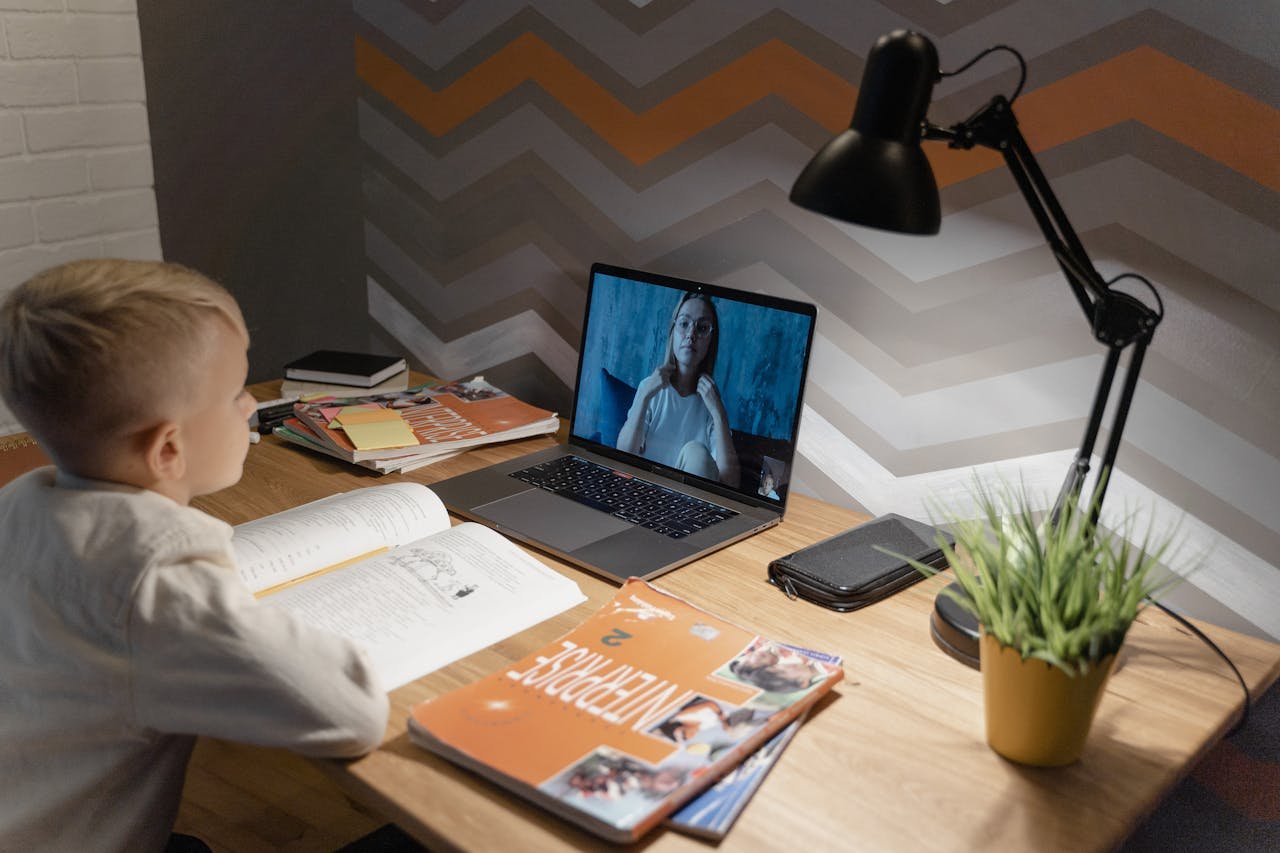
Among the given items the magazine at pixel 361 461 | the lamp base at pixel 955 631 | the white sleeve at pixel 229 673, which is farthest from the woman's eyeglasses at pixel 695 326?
the white sleeve at pixel 229 673

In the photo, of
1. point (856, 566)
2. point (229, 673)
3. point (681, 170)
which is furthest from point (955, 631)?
point (681, 170)

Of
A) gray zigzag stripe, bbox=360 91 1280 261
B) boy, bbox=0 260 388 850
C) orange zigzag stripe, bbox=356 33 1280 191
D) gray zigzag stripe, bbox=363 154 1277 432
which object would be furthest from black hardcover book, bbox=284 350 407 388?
boy, bbox=0 260 388 850

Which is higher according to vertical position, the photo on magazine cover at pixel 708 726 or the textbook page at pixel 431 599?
the photo on magazine cover at pixel 708 726

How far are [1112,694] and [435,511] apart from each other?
73 cm

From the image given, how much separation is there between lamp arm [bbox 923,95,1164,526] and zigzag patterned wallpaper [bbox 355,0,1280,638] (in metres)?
0.18

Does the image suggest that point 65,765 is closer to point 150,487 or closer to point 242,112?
point 150,487

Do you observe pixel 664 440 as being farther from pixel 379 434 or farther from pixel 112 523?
pixel 112 523

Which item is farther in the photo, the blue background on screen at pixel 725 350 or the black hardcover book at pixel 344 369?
the black hardcover book at pixel 344 369

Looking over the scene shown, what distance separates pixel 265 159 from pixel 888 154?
4.13ft

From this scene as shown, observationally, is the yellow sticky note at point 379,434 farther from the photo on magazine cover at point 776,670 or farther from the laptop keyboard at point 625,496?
the photo on magazine cover at point 776,670

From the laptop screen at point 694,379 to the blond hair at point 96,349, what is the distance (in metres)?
0.65

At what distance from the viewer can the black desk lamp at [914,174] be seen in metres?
0.86

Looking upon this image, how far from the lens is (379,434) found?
1445 millimetres

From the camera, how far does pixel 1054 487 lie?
1.19 m
